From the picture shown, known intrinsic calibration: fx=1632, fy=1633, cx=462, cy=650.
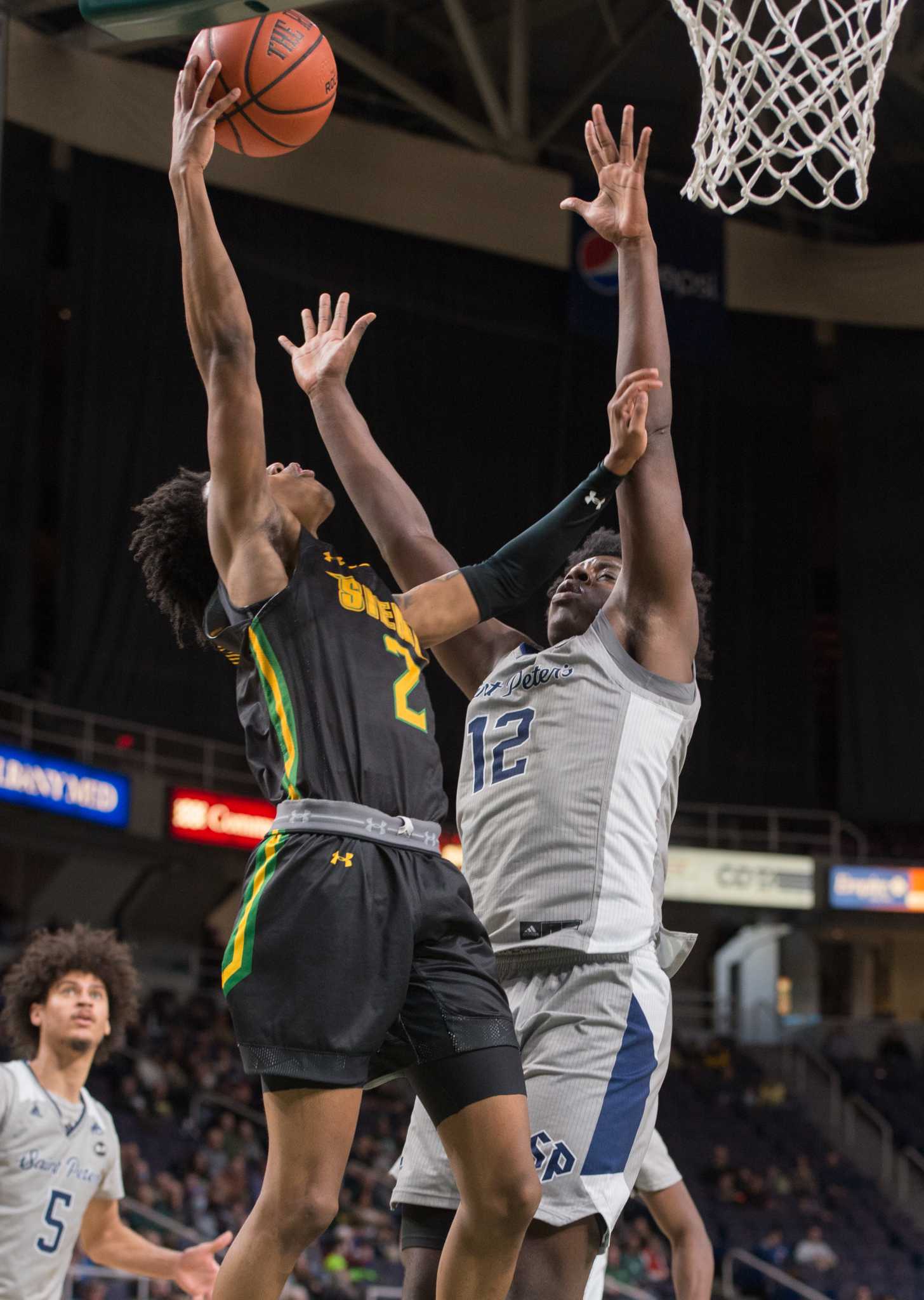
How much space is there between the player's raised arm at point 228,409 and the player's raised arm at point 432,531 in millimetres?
420

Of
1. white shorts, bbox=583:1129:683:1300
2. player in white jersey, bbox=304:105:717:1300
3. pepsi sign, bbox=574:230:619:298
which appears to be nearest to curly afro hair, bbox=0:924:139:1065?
white shorts, bbox=583:1129:683:1300

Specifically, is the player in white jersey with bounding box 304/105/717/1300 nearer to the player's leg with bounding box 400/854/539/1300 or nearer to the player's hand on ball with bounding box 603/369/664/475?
the player's hand on ball with bounding box 603/369/664/475

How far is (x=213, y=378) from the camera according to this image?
3158 mm

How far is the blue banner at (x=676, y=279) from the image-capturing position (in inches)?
768

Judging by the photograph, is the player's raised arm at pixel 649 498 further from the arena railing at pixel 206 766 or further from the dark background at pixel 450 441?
the dark background at pixel 450 441

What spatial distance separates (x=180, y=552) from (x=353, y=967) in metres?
1.10

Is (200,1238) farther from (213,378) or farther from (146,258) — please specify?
(146,258)

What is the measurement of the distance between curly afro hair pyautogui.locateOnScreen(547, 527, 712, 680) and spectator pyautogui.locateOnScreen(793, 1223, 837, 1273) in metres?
10.8

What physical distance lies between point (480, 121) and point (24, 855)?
35.7ft

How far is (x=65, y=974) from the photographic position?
18.2 ft

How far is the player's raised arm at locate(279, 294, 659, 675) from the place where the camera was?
3514 millimetres

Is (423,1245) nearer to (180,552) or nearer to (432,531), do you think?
(180,552)

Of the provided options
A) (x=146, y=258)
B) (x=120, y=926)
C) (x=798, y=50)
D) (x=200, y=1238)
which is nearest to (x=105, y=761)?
(x=120, y=926)

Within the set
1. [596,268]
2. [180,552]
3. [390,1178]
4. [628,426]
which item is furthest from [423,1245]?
[596,268]
